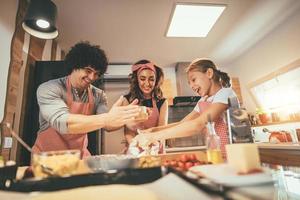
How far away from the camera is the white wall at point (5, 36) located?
1.40m

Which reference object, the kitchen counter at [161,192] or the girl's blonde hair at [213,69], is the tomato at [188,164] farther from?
the girl's blonde hair at [213,69]

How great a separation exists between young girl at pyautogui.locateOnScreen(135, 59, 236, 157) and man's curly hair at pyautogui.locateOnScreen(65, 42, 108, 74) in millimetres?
613

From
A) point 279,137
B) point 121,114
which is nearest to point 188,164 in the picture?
point 121,114

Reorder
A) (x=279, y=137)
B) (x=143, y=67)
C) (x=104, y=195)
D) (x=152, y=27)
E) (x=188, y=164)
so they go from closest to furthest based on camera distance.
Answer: (x=104, y=195)
(x=188, y=164)
(x=143, y=67)
(x=152, y=27)
(x=279, y=137)

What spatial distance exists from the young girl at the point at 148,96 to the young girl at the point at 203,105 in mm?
59

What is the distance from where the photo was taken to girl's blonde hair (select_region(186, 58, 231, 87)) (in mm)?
1407

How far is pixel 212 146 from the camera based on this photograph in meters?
1.10

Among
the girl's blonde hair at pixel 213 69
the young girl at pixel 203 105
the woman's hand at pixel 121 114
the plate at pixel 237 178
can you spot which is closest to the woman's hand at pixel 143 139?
the young girl at pixel 203 105

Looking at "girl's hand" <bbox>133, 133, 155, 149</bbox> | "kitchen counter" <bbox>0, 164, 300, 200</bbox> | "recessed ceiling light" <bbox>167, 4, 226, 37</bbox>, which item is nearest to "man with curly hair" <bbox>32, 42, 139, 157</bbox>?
"girl's hand" <bbox>133, 133, 155, 149</bbox>

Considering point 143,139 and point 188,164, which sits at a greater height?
point 143,139

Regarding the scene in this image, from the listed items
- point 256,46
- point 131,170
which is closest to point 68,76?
point 131,170

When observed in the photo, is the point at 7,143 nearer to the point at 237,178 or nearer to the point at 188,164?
the point at 188,164

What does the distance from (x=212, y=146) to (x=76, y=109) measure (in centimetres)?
93

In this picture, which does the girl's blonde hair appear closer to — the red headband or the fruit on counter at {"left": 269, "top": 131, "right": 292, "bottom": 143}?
the red headband
